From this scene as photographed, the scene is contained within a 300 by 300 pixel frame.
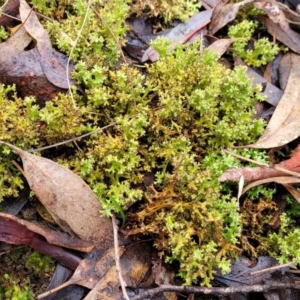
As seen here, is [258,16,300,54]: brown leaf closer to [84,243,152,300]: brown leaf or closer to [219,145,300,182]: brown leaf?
[219,145,300,182]: brown leaf

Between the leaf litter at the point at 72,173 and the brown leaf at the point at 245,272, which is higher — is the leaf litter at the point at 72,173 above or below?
above

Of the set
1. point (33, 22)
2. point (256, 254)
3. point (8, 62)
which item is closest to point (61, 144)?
point (8, 62)

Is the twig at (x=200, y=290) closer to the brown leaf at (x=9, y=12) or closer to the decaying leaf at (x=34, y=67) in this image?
the decaying leaf at (x=34, y=67)

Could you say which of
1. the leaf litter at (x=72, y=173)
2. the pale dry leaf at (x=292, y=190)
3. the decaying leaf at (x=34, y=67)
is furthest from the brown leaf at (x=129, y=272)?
the decaying leaf at (x=34, y=67)

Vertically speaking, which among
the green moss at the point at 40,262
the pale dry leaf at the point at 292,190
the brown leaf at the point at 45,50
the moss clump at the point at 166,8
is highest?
the moss clump at the point at 166,8

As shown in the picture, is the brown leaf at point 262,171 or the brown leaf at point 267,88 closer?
the brown leaf at point 262,171

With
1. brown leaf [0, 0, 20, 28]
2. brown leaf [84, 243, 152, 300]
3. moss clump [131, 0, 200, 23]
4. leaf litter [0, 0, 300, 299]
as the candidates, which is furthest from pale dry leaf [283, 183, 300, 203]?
brown leaf [0, 0, 20, 28]
